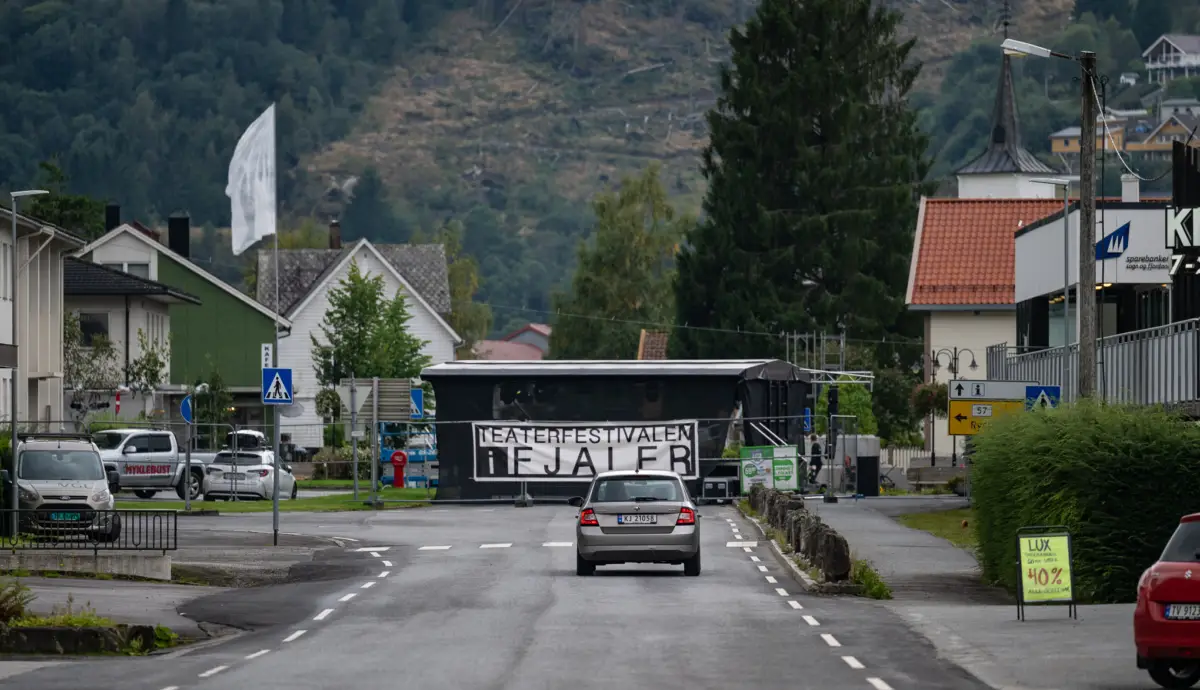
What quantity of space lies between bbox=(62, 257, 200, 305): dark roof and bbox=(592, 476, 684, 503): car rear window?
54.4m

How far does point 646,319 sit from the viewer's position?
12119cm

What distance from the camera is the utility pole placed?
30688mm

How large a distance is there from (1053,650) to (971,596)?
742 cm

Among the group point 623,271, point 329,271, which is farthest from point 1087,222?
point 623,271

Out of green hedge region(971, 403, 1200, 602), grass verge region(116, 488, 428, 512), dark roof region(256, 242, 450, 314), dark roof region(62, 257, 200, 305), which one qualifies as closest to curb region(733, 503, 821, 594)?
green hedge region(971, 403, 1200, 602)

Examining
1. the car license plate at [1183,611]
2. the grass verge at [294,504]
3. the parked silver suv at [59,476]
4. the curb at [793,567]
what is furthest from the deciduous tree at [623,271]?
the car license plate at [1183,611]

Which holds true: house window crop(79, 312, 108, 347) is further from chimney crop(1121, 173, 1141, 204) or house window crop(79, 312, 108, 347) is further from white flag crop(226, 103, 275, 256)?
chimney crop(1121, 173, 1141, 204)

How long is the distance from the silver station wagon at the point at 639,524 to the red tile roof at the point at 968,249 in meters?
49.4

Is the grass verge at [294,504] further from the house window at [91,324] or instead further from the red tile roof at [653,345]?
the red tile roof at [653,345]

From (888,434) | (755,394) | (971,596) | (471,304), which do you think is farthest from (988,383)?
(471,304)

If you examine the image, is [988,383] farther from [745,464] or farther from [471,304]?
[471,304]

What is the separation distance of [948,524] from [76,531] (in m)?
18.5

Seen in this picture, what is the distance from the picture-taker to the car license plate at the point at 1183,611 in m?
15.9

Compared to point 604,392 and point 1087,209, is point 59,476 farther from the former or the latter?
point 604,392
